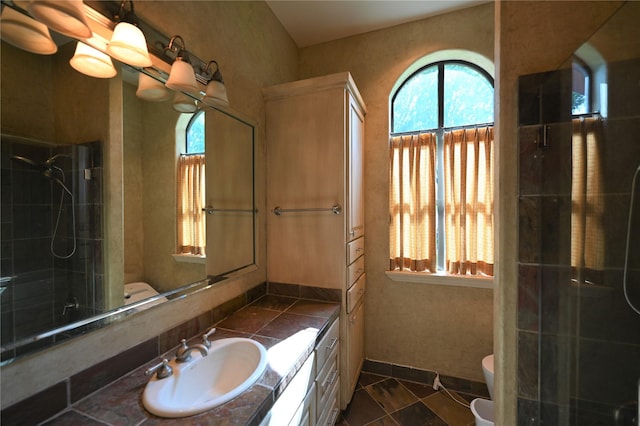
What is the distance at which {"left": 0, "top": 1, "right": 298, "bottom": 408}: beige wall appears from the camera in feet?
2.20

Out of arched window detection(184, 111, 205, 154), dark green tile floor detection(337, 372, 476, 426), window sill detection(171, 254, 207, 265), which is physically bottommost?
dark green tile floor detection(337, 372, 476, 426)

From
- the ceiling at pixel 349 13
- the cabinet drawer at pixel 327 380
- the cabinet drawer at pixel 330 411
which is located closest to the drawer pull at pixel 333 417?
the cabinet drawer at pixel 330 411

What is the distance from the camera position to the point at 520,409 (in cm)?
94

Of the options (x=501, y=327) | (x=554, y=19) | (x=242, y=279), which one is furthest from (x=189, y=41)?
(x=501, y=327)

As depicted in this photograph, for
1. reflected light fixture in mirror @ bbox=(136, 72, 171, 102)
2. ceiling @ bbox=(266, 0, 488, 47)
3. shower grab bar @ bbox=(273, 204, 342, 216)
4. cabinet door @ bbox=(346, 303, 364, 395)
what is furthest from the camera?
ceiling @ bbox=(266, 0, 488, 47)

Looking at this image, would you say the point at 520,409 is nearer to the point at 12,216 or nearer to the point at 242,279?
the point at 242,279

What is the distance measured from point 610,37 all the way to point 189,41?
166 centimetres

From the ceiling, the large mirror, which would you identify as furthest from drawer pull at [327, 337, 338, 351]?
the ceiling

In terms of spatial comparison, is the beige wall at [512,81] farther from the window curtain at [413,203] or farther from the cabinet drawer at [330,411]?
the window curtain at [413,203]

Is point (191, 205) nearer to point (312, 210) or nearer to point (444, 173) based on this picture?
point (312, 210)

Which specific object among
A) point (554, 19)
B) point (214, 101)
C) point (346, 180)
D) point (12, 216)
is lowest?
point (12, 216)

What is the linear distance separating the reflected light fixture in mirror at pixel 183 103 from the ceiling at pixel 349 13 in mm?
1218

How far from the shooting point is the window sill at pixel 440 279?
1.87 meters

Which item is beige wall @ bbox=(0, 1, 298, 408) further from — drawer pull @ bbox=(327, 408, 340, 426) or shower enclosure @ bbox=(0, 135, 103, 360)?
drawer pull @ bbox=(327, 408, 340, 426)
